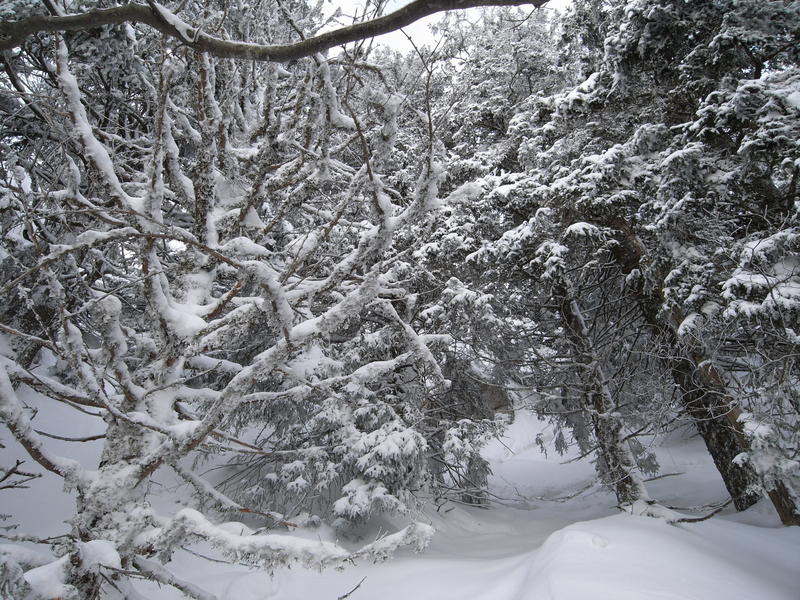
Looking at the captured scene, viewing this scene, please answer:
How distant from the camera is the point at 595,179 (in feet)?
19.1

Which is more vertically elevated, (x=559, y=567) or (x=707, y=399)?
(x=707, y=399)

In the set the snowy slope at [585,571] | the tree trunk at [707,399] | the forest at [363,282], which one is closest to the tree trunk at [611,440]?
the forest at [363,282]

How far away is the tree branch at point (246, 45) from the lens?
135 centimetres

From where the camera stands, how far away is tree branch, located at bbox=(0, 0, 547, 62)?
1.35 metres

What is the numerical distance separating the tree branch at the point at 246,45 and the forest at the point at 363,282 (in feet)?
0.04

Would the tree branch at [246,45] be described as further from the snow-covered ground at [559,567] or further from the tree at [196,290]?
the snow-covered ground at [559,567]

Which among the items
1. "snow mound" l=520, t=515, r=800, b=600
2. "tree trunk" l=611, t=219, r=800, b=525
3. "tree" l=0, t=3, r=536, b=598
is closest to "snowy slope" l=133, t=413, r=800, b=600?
"snow mound" l=520, t=515, r=800, b=600

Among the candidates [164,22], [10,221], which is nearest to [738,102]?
[164,22]

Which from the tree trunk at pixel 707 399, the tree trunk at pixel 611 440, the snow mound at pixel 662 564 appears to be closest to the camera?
the snow mound at pixel 662 564

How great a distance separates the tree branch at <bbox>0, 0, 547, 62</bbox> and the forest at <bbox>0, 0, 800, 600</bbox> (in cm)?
1

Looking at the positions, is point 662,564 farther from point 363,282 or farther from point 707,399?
point 707,399

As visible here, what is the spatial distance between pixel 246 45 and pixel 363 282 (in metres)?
1.20

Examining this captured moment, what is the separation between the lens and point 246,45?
1598 millimetres

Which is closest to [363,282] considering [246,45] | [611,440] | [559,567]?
[246,45]
